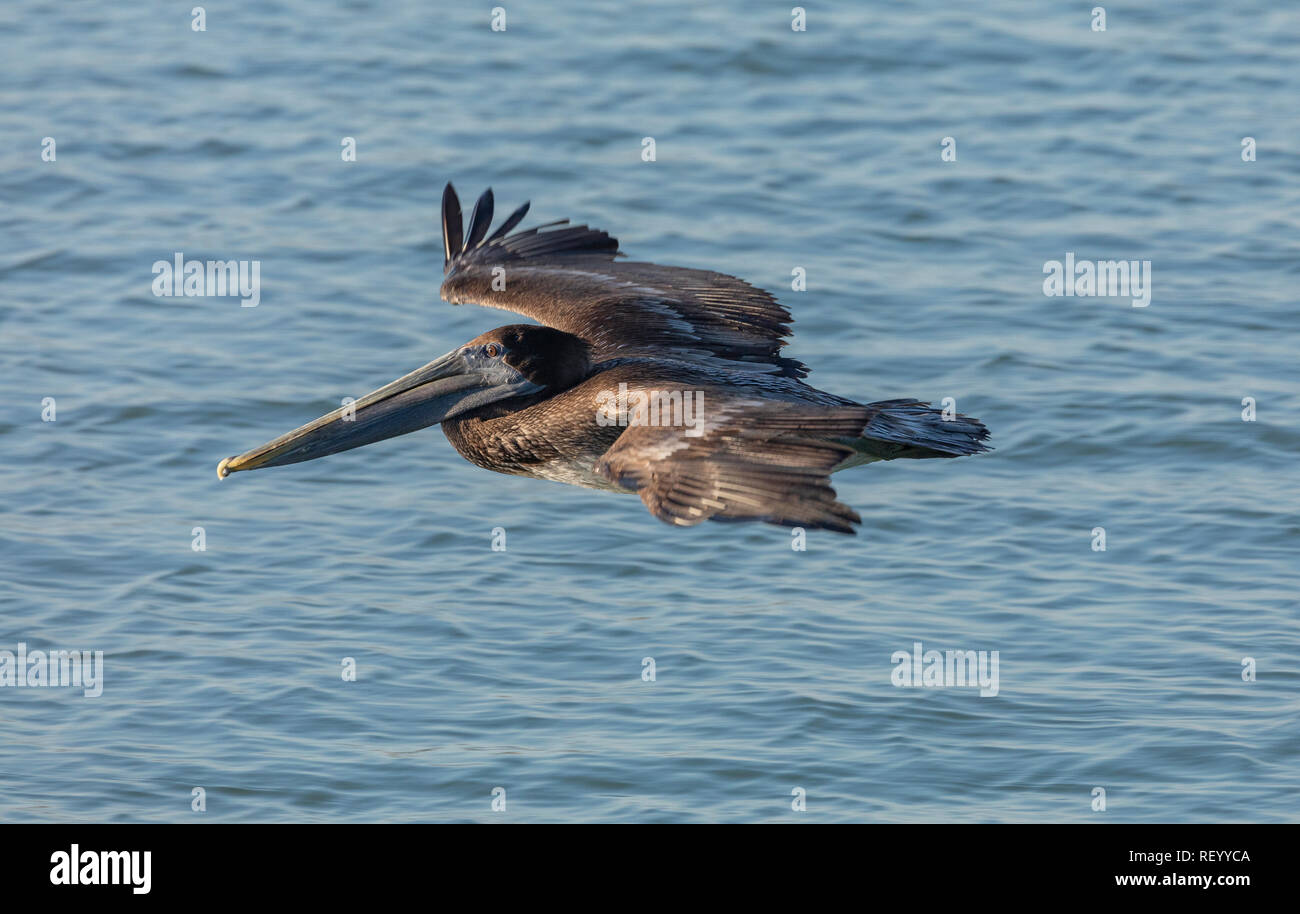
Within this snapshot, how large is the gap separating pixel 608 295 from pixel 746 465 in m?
2.28

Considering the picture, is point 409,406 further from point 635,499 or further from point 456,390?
point 635,499

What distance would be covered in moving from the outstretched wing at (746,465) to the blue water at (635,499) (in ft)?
6.25

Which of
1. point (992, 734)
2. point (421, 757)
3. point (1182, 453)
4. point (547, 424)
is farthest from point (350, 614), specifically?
point (1182, 453)

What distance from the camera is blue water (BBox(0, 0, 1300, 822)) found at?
836 centimetres

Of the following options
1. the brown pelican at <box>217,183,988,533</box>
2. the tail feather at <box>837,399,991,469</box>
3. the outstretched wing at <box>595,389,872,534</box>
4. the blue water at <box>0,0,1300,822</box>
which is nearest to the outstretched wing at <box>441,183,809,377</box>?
the brown pelican at <box>217,183,988,533</box>

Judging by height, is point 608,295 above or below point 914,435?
above

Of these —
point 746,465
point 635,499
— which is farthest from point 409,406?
point 635,499

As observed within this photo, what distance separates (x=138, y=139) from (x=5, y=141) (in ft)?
3.41

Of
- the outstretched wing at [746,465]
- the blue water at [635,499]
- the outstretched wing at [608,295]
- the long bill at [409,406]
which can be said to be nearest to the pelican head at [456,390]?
the long bill at [409,406]

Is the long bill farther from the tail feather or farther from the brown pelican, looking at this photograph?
the tail feather

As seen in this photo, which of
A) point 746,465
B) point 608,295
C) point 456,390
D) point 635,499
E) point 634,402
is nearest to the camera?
point 746,465

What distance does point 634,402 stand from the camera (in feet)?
23.9

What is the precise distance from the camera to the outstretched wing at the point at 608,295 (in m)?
8.09

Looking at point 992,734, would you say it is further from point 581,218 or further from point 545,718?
point 581,218
